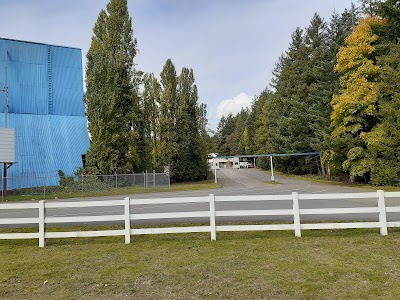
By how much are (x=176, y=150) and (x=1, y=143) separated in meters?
20.1

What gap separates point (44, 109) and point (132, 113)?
28.2 ft

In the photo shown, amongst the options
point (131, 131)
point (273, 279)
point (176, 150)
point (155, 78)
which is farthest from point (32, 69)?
point (273, 279)

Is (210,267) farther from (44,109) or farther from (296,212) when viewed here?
(44,109)

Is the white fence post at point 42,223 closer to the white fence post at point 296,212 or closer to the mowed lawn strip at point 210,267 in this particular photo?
the mowed lawn strip at point 210,267

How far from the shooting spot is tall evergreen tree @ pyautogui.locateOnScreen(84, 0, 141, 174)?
32469mm

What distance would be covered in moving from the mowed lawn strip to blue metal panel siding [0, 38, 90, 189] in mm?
24951

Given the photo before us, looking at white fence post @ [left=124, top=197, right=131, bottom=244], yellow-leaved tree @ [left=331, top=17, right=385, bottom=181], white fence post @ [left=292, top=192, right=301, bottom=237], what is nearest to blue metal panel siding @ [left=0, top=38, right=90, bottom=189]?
yellow-leaved tree @ [left=331, top=17, right=385, bottom=181]

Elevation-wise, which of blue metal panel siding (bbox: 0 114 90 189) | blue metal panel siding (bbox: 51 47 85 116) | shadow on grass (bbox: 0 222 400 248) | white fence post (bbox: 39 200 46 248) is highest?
blue metal panel siding (bbox: 51 47 85 116)

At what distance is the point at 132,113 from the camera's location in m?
36.2

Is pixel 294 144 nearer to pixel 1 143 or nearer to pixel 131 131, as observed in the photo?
pixel 131 131

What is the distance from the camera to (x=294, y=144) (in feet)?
163

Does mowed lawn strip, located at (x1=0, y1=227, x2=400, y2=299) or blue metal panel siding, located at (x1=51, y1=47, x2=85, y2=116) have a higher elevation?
blue metal panel siding, located at (x1=51, y1=47, x2=85, y2=116)

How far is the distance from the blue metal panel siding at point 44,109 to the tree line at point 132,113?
7.60 ft

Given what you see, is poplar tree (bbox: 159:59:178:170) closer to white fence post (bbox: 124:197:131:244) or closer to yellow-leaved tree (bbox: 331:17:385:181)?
yellow-leaved tree (bbox: 331:17:385:181)
